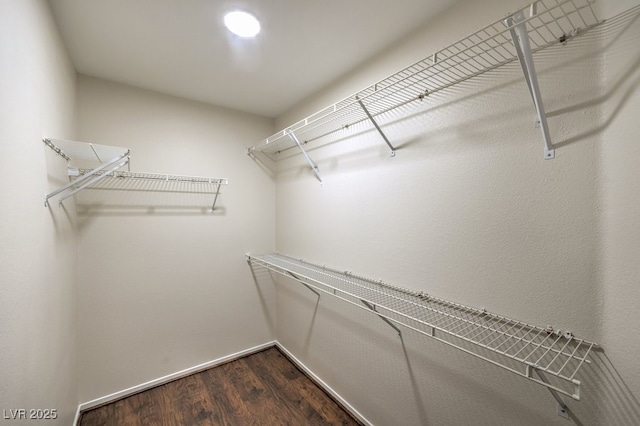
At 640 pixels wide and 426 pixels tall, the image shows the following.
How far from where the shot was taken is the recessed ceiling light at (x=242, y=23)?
4.03 feet

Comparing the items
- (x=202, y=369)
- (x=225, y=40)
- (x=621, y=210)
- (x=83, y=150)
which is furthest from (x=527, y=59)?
(x=202, y=369)

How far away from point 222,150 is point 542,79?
2.22m

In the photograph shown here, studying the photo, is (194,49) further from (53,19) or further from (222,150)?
(222,150)

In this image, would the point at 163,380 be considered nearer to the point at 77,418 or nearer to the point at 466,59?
the point at 77,418

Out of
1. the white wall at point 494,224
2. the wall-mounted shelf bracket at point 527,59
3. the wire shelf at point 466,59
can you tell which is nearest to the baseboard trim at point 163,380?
the white wall at point 494,224

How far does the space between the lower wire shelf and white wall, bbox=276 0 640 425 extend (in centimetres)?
4

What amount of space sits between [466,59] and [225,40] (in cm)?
126

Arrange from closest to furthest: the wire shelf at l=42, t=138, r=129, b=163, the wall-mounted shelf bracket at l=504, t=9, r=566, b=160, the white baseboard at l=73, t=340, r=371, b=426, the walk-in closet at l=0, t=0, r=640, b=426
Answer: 1. the wall-mounted shelf bracket at l=504, t=9, r=566, b=160
2. the walk-in closet at l=0, t=0, r=640, b=426
3. the wire shelf at l=42, t=138, r=129, b=163
4. the white baseboard at l=73, t=340, r=371, b=426

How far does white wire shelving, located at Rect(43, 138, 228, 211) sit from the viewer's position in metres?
1.27

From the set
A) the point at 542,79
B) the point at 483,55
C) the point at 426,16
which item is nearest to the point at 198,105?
the point at 426,16

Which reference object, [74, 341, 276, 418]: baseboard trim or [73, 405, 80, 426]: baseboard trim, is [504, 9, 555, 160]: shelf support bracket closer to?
[74, 341, 276, 418]: baseboard trim

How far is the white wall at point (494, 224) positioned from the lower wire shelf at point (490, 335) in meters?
0.04

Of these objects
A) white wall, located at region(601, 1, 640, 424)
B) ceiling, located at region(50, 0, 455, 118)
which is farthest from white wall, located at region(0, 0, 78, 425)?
white wall, located at region(601, 1, 640, 424)

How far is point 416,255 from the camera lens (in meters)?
1.33
